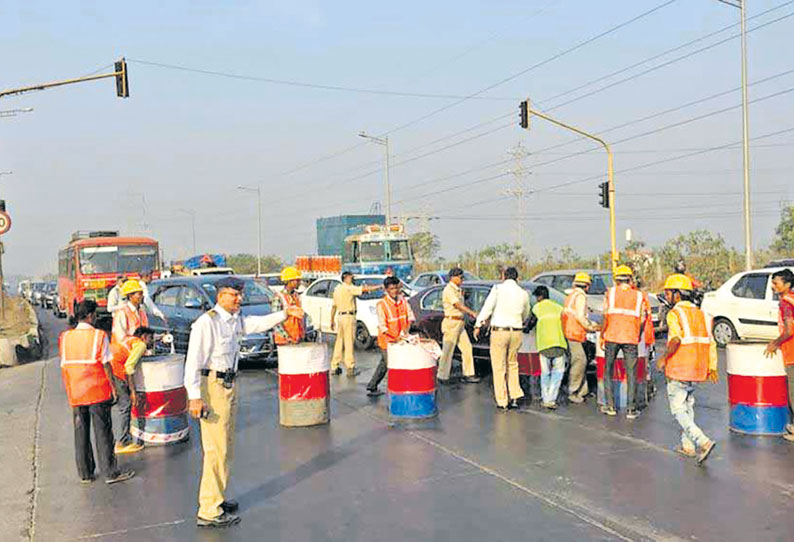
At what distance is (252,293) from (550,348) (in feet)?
26.3

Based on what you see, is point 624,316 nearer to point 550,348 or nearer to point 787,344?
point 550,348

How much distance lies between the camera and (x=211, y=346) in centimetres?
598

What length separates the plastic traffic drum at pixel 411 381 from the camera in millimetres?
9547

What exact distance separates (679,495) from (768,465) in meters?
1.43

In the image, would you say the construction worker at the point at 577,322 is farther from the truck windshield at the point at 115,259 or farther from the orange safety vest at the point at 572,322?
the truck windshield at the point at 115,259

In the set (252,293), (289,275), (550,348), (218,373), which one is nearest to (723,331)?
(550,348)

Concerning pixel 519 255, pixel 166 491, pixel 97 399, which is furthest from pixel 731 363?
pixel 519 255

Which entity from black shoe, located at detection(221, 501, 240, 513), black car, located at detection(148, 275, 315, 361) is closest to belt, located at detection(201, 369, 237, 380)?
black shoe, located at detection(221, 501, 240, 513)

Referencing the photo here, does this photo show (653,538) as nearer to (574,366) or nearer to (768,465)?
(768,465)

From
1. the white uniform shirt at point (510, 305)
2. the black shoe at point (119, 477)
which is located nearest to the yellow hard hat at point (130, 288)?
the black shoe at point (119, 477)

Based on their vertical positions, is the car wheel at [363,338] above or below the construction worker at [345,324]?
below

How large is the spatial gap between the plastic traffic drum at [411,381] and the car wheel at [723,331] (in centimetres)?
830

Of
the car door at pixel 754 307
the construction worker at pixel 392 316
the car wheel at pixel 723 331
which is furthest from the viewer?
the car wheel at pixel 723 331

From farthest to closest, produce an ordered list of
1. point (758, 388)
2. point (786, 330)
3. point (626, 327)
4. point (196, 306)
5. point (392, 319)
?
point (196, 306), point (392, 319), point (626, 327), point (758, 388), point (786, 330)
